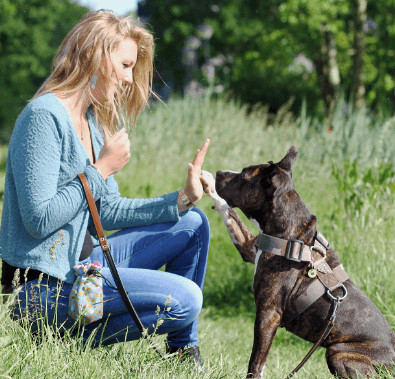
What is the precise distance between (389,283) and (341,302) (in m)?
1.54

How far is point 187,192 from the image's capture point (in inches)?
116

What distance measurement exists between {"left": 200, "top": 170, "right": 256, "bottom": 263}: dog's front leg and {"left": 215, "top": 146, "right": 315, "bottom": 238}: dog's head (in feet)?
0.40

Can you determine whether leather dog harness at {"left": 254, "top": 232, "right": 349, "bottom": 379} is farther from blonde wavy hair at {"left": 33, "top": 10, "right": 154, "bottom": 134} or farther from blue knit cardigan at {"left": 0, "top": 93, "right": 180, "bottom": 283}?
blonde wavy hair at {"left": 33, "top": 10, "right": 154, "bottom": 134}

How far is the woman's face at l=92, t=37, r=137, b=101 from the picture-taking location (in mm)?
2678

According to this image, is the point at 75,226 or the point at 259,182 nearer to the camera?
the point at 75,226

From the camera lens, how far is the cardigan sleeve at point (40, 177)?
2326 mm

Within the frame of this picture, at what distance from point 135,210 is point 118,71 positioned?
0.89m

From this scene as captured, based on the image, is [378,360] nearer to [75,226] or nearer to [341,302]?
[341,302]

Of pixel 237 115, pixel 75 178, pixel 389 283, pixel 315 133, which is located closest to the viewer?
pixel 75 178

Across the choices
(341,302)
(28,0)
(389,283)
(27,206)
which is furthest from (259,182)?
(28,0)

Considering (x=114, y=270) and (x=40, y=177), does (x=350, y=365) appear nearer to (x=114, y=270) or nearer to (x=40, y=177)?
(x=114, y=270)

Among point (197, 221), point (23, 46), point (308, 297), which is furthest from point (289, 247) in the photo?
point (23, 46)

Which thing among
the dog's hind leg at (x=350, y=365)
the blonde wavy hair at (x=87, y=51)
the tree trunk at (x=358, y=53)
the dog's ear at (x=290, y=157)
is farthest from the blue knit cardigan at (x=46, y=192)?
the tree trunk at (x=358, y=53)

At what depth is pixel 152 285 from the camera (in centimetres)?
252
